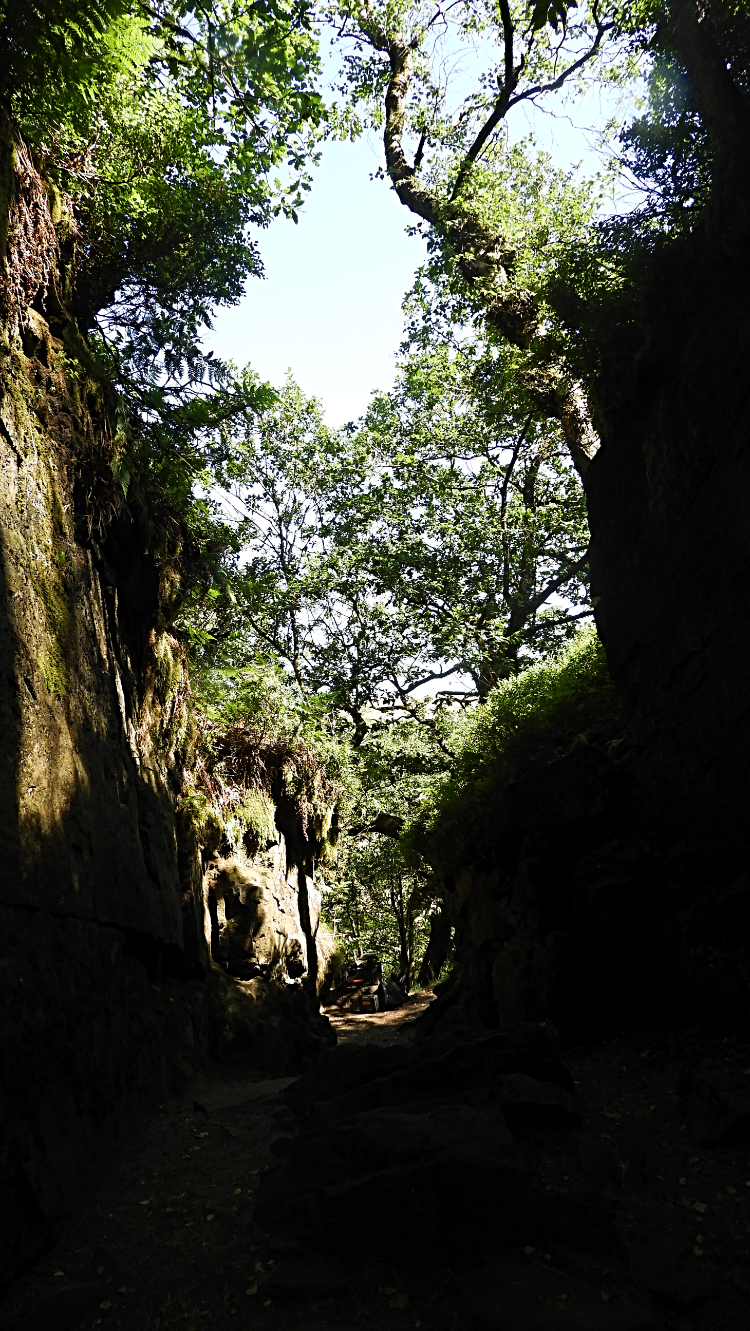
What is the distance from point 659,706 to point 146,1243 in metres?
4.93

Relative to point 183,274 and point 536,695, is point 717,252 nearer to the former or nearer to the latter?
point 536,695

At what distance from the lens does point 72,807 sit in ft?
17.7

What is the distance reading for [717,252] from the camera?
20.3ft

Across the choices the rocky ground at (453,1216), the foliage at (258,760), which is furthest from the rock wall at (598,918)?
the foliage at (258,760)

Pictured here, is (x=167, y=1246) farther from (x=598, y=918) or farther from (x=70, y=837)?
(x=598, y=918)

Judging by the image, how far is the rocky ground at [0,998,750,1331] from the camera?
3287mm

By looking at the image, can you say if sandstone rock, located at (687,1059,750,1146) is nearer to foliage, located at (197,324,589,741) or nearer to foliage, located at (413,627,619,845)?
foliage, located at (413,627,619,845)

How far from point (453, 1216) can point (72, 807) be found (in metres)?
3.39

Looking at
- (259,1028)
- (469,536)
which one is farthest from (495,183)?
(259,1028)

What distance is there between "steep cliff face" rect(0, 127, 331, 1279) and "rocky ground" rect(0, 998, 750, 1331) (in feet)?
1.79

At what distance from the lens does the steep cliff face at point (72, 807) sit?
4379mm

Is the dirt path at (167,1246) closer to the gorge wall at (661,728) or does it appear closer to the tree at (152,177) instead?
the gorge wall at (661,728)

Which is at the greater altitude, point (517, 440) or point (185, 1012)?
point (517, 440)

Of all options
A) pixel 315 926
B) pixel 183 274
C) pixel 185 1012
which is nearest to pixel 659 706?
pixel 185 1012
